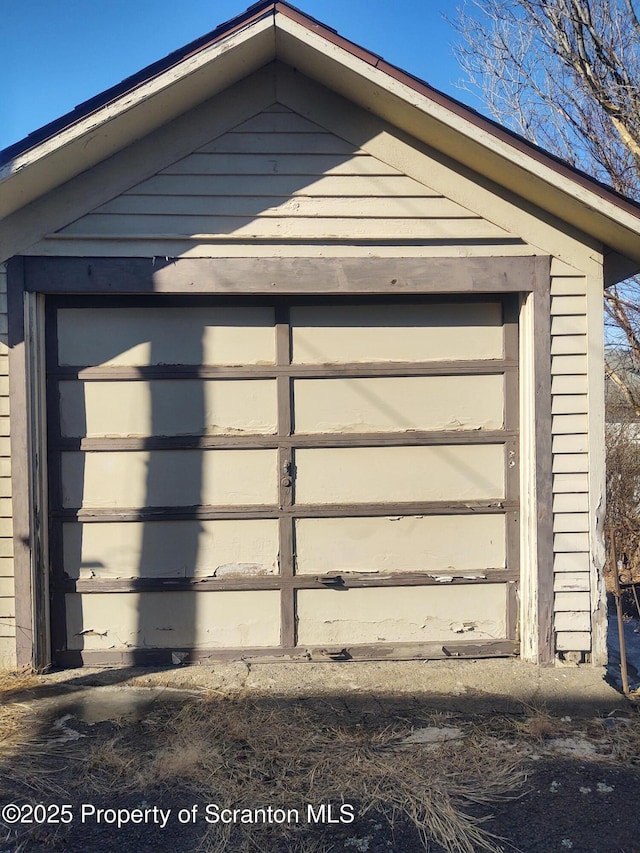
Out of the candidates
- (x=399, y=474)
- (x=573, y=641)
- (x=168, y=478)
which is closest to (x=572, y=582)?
(x=573, y=641)

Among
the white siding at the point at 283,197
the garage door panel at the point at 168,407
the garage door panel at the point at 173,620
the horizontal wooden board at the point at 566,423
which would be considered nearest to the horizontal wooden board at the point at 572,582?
the horizontal wooden board at the point at 566,423

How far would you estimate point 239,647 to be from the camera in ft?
13.5

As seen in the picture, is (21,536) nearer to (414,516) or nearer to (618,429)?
(414,516)

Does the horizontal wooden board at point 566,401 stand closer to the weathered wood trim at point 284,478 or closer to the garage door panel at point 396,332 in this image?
the garage door panel at point 396,332

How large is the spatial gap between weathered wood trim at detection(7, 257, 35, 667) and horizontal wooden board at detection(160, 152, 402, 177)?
1246mm

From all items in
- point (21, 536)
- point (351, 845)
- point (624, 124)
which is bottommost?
point (351, 845)

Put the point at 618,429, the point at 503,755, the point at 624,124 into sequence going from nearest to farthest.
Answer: the point at 503,755
the point at 618,429
the point at 624,124

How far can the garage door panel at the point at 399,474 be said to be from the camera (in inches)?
164

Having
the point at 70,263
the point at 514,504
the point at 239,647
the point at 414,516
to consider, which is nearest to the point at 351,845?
the point at 239,647

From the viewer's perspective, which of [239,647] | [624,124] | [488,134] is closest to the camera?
[488,134]

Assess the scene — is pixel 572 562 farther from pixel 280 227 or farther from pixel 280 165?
pixel 280 165

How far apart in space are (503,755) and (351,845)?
3.22 feet

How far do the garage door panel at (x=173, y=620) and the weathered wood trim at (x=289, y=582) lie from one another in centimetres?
5

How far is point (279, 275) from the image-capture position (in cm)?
396
